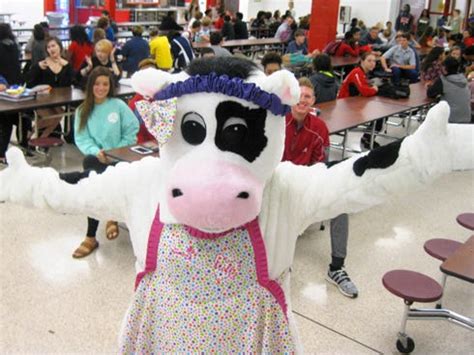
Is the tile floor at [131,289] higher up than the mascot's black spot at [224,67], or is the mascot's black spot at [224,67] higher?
the mascot's black spot at [224,67]

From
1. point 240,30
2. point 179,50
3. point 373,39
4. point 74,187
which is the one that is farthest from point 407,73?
point 74,187

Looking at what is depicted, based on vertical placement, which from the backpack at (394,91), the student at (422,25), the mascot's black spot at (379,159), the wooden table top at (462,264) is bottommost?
the wooden table top at (462,264)

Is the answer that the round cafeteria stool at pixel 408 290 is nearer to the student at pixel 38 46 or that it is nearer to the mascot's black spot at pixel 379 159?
the mascot's black spot at pixel 379 159

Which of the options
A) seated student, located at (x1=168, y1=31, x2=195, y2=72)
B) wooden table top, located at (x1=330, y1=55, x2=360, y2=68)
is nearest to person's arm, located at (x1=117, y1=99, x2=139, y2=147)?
seated student, located at (x1=168, y1=31, x2=195, y2=72)

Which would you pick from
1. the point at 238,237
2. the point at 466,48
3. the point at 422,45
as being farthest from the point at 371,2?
the point at 238,237

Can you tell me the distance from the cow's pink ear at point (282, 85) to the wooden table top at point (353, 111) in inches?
138

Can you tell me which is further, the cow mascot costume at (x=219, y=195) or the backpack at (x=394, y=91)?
the backpack at (x=394, y=91)

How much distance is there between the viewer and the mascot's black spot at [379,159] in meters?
1.36

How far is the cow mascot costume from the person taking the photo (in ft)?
4.38

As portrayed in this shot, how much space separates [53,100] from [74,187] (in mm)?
4022

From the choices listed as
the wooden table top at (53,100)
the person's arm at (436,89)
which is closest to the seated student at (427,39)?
the person's arm at (436,89)

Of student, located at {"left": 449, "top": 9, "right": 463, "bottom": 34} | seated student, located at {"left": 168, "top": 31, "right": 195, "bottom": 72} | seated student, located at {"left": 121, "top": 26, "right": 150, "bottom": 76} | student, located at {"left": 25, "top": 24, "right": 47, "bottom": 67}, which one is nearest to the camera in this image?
student, located at {"left": 25, "top": 24, "right": 47, "bottom": 67}

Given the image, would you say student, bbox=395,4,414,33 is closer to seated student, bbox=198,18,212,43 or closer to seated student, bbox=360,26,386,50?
seated student, bbox=360,26,386,50

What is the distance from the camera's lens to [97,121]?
387cm
